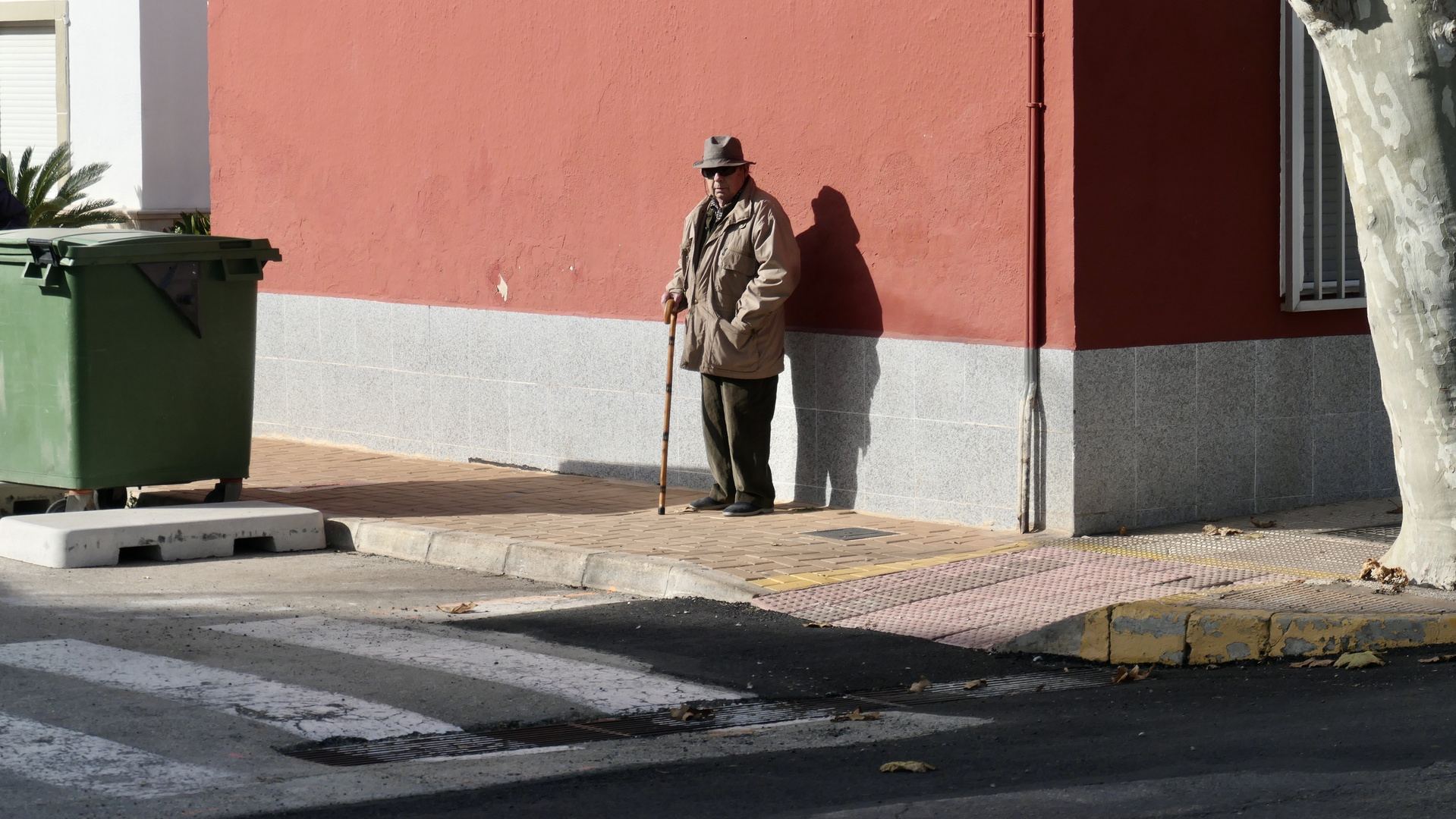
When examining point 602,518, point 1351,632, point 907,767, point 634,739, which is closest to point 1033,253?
point 602,518

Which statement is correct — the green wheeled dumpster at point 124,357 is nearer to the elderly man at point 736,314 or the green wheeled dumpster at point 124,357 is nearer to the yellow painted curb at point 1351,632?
the elderly man at point 736,314

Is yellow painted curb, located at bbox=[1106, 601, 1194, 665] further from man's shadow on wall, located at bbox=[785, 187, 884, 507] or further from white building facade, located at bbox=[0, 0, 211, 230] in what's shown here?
white building facade, located at bbox=[0, 0, 211, 230]

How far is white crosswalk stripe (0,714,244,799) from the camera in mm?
5281

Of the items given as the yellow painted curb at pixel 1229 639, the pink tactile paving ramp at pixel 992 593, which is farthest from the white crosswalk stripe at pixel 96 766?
the yellow painted curb at pixel 1229 639

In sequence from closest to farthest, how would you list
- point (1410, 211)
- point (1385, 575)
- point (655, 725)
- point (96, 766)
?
point (96, 766), point (655, 725), point (1410, 211), point (1385, 575)

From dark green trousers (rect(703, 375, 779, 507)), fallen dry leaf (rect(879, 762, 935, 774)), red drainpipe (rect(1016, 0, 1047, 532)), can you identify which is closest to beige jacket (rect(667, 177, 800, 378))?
dark green trousers (rect(703, 375, 779, 507))

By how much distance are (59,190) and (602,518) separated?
39.0ft

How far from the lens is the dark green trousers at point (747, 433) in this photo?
33.7 ft

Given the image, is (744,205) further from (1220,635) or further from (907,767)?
(907,767)

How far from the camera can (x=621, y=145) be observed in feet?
37.5

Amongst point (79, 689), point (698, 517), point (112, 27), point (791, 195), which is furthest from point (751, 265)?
point (112, 27)

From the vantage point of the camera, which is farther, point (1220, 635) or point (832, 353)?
point (832, 353)

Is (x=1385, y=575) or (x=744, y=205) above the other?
(x=744, y=205)

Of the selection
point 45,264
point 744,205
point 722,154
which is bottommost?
point 45,264
